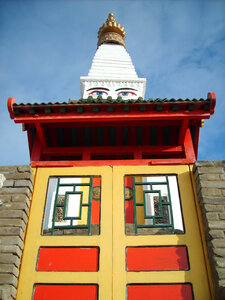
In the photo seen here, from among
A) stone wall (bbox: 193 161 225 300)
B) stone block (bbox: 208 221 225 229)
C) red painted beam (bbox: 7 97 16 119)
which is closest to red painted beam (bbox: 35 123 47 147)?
red painted beam (bbox: 7 97 16 119)

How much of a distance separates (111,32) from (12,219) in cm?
1510

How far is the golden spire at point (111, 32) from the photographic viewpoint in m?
16.8

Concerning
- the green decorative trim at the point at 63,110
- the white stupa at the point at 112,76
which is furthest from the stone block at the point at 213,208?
the white stupa at the point at 112,76

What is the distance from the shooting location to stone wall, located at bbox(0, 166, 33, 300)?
4.22 m

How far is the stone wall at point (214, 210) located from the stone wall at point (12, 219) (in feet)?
9.39

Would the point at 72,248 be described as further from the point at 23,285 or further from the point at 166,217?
the point at 166,217

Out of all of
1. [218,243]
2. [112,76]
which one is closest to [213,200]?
[218,243]

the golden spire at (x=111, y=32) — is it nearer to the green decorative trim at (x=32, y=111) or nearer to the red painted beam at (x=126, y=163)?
the green decorative trim at (x=32, y=111)

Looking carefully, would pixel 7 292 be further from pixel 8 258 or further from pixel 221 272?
pixel 221 272

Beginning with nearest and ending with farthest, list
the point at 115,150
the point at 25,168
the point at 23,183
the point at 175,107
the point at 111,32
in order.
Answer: the point at 23,183 → the point at 25,168 → the point at 175,107 → the point at 115,150 → the point at 111,32

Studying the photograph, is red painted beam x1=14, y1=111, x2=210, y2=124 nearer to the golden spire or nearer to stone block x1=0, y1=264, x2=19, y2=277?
stone block x1=0, y1=264, x2=19, y2=277

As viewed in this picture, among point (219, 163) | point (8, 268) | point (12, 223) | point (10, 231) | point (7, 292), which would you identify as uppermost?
point (219, 163)

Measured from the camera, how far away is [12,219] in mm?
4766

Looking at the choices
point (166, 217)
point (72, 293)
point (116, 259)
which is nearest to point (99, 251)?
point (116, 259)
